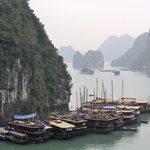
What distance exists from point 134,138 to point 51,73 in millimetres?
31535

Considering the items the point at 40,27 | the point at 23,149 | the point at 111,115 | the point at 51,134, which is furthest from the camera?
the point at 40,27

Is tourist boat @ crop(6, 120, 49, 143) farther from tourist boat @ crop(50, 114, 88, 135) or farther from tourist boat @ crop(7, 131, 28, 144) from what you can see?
tourist boat @ crop(50, 114, 88, 135)

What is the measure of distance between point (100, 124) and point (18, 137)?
41.4 ft

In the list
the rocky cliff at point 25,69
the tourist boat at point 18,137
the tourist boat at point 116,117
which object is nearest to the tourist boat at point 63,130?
the tourist boat at point 18,137

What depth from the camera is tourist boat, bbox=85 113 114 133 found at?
44.8m

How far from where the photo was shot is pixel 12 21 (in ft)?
192

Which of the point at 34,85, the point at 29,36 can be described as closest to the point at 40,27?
the point at 29,36

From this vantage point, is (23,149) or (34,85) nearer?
(23,149)

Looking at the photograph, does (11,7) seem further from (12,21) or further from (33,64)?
(33,64)

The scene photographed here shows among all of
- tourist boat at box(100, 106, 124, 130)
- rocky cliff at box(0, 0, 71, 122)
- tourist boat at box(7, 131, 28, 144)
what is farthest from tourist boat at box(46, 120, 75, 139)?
rocky cliff at box(0, 0, 71, 122)

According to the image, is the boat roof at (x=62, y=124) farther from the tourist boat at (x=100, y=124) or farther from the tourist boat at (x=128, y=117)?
the tourist boat at (x=128, y=117)

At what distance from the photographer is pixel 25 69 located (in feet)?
173

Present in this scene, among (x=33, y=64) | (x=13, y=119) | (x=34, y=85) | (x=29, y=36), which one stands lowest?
(x=13, y=119)

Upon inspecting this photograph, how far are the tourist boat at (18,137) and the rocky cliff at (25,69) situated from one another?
5.97 meters
